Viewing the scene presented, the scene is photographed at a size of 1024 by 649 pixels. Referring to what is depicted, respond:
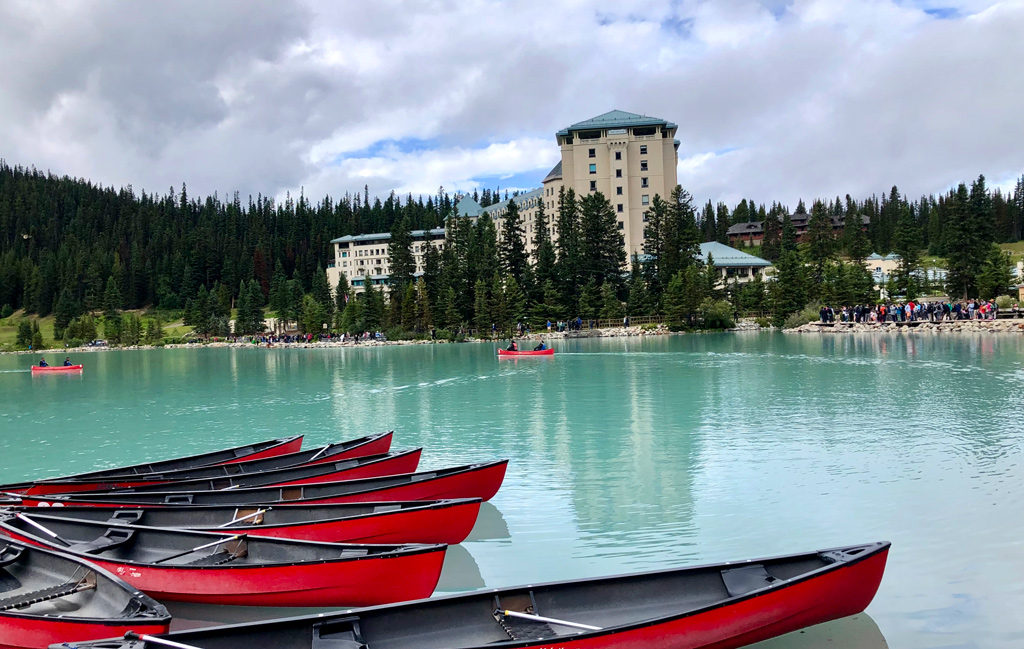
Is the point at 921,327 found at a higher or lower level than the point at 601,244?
lower

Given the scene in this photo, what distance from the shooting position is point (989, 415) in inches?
927

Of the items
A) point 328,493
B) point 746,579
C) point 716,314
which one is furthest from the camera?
point 716,314

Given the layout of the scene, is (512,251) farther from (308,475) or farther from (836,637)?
(836,637)

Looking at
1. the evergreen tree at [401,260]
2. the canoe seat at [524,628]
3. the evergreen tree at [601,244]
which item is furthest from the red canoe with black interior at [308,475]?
the evergreen tree at [401,260]

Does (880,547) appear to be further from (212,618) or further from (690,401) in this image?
(690,401)

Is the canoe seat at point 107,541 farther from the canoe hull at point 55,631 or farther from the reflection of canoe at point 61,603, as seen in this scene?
the canoe hull at point 55,631

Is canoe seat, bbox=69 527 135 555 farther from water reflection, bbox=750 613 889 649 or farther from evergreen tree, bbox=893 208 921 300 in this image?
evergreen tree, bbox=893 208 921 300

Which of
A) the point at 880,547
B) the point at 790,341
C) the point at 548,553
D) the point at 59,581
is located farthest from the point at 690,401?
the point at 790,341

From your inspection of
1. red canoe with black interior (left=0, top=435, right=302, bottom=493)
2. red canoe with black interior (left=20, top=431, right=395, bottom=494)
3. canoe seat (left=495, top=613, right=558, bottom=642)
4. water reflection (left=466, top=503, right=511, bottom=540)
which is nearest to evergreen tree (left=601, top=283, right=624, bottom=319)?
red canoe with black interior (left=0, top=435, right=302, bottom=493)

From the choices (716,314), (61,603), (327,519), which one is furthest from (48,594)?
(716,314)

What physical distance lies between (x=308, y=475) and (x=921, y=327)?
218ft

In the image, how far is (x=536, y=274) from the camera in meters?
100

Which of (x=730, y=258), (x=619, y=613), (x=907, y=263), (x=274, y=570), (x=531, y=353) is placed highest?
(x=730, y=258)

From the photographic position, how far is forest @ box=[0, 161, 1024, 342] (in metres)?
86.2
